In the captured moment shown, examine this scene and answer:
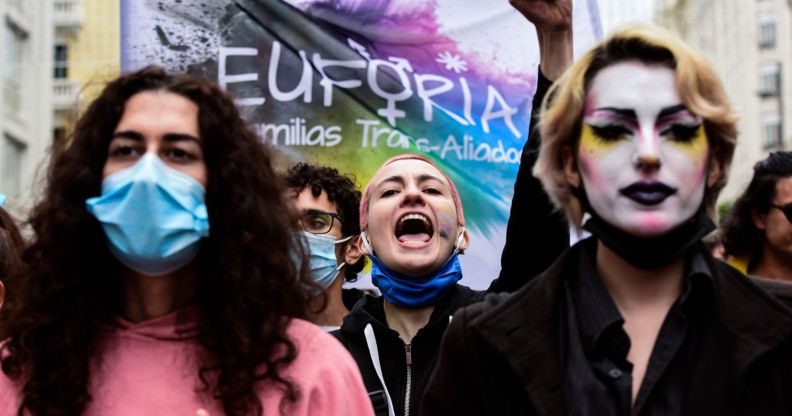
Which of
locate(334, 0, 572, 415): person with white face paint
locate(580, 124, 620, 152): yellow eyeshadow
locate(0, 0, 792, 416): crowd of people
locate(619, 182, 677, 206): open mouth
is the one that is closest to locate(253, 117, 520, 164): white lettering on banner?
locate(334, 0, 572, 415): person with white face paint

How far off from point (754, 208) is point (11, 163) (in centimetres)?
2968

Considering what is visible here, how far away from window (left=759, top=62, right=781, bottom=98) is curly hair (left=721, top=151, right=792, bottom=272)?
4662 cm

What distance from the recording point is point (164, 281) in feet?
10.4

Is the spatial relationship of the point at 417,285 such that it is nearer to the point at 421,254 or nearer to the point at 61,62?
the point at 421,254


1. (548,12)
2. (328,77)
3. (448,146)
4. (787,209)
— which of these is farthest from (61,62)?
(548,12)

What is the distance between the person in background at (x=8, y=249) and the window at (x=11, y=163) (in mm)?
27058

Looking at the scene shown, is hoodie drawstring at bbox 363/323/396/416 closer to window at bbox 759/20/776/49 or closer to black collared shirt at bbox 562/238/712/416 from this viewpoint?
black collared shirt at bbox 562/238/712/416

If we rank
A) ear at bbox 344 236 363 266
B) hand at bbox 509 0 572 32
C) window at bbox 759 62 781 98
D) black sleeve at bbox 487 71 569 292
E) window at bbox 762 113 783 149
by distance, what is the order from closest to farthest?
1. hand at bbox 509 0 572 32
2. black sleeve at bbox 487 71 569 292
3. ear at bbox 344 236 363 266
4. window at bbox 762 113 783 149
5. window at bbox 759 62 781 98

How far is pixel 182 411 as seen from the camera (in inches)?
118

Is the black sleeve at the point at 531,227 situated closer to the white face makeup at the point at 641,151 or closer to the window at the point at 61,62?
the white face makeup at the point at 641,151

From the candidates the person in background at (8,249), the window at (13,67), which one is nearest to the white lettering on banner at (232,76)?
the person in background at (8,249)

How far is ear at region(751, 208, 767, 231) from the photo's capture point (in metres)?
5.21

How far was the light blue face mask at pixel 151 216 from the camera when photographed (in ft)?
9.80

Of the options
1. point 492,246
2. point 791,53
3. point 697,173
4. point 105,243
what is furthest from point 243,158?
point 791,53
